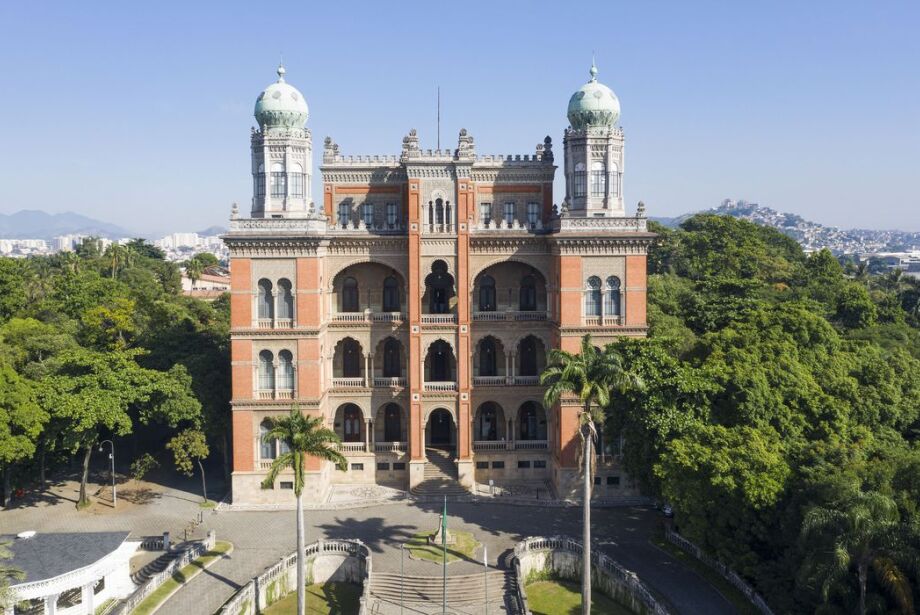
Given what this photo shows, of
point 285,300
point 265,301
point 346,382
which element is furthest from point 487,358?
point 265,301

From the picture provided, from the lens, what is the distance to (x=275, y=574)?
143 ft

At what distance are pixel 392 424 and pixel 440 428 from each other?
13.2 feet

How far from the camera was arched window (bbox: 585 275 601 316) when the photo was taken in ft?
181

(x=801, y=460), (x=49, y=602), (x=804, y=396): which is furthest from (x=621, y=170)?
(x=49, y=602)

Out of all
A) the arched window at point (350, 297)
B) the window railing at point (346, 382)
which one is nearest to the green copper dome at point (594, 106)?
the arched window at point (350, 297)

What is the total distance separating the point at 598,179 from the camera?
56188 mm

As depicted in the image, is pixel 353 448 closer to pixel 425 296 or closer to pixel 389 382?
pixel 389 382

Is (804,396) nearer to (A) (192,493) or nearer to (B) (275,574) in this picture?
(B) (275,574)

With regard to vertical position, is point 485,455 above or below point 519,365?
below

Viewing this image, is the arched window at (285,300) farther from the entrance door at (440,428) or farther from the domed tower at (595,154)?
the domed tower at (595,154)

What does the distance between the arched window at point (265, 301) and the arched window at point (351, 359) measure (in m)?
7.74

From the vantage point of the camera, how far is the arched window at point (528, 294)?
6000 cm

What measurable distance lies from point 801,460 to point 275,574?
3015 centimetres

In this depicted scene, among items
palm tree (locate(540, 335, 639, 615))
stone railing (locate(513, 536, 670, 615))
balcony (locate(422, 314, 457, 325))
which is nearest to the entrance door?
balcony (locate(422, 314, 457, 325))
